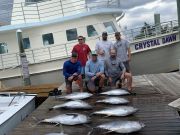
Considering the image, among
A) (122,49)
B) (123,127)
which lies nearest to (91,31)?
(122,49)

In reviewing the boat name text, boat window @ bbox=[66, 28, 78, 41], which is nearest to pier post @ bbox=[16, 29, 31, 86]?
boat window @ bbox=[66, 28, 78, 41]

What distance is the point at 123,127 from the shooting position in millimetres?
6145

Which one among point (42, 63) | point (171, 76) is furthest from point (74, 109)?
point (42, 63)

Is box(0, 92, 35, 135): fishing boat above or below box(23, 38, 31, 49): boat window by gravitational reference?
below

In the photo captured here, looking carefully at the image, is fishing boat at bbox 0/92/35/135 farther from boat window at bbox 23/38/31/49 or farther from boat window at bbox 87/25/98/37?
boat window at bbox 87/25/98/37

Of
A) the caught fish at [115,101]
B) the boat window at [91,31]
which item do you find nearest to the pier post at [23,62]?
the boat window at [91,31]

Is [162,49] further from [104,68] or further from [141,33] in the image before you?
[104,68]

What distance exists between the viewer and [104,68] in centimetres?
955

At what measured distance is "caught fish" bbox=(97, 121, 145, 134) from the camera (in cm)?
612

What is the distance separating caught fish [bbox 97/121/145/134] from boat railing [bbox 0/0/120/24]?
9335 millimetres

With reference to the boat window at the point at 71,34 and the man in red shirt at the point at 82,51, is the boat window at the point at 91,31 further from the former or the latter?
the man in red shirt at the point at 82,51

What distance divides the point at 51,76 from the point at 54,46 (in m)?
1.06

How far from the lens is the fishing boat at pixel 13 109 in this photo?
7573 millimetres

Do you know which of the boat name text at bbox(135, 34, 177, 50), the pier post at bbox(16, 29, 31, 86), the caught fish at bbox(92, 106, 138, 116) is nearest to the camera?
the caught fish at bbox(92, 106, 138, 116)
